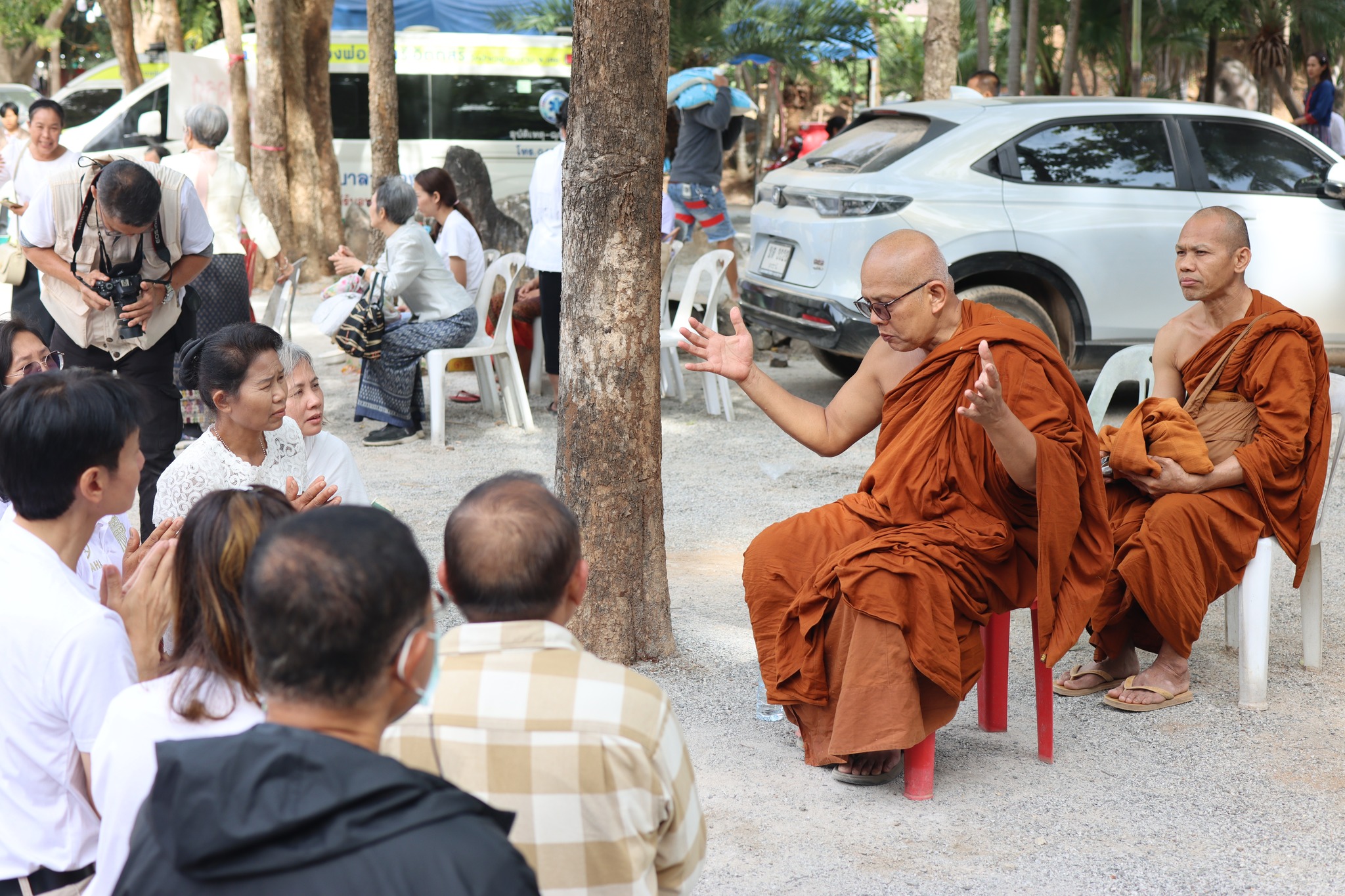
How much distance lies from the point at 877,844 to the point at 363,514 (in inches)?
84.0

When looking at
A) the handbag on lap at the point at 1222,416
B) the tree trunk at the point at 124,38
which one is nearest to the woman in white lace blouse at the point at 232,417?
the handbag on lap at the point at 1222,416

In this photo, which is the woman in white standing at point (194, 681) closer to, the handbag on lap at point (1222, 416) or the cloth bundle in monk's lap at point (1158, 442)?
the cloth bundle in monk's lap at point (1158, 442)

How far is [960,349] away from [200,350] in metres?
2.09

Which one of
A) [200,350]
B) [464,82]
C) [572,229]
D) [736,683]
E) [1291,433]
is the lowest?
[736,683]

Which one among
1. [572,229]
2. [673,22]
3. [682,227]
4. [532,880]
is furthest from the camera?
[673,22]

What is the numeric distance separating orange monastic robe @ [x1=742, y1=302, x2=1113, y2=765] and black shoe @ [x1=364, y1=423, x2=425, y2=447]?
4090 mm

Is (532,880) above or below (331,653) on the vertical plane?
below

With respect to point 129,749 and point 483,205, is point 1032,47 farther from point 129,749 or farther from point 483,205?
point 129,749

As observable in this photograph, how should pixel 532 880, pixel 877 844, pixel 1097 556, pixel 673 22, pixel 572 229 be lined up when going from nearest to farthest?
pixel 532 880, pixel 877 844, pixel 1097 556, pixel 572 229, pixel 673 22

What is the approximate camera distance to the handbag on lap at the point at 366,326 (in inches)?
→ 274

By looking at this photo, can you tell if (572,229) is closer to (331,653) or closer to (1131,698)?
(1131,698)

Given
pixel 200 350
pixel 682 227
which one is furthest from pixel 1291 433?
pixel 682 227

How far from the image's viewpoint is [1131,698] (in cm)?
389

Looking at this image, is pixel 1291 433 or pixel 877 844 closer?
pixel 877 844
